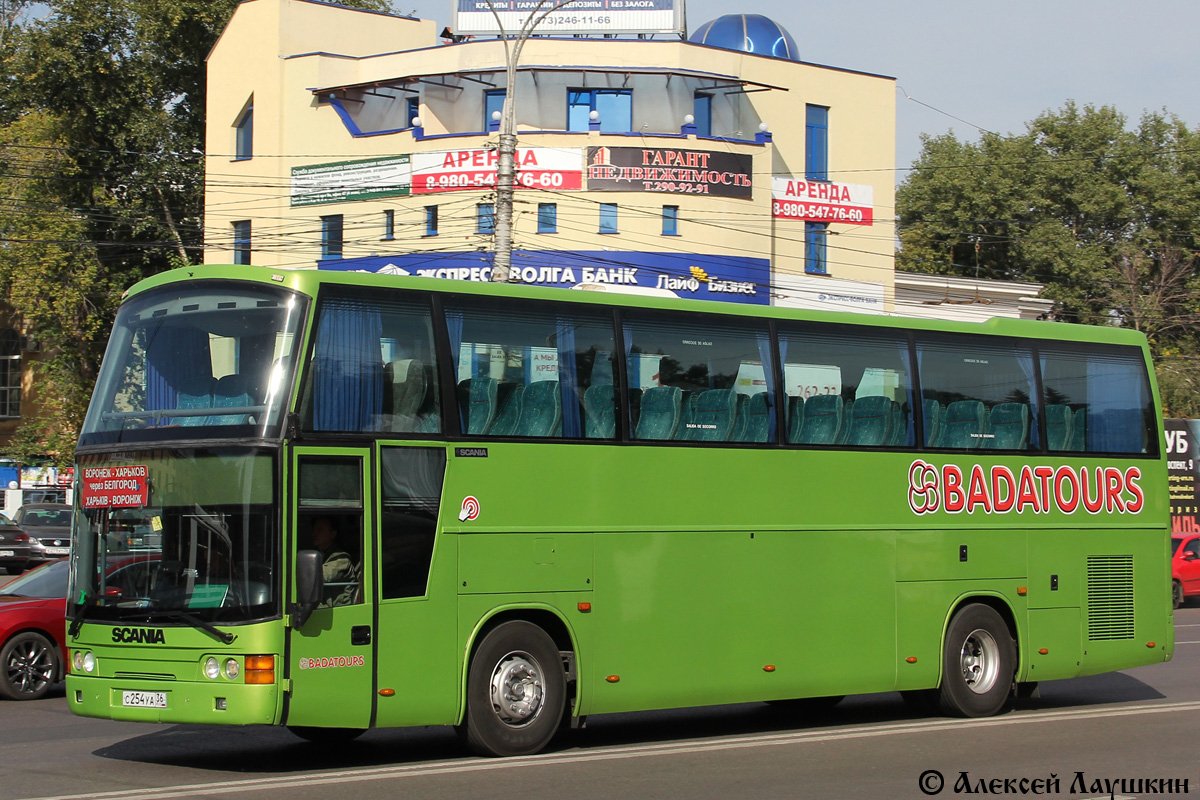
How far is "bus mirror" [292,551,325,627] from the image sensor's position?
29.8 ft

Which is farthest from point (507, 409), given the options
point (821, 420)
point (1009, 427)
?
point (1009, 427)

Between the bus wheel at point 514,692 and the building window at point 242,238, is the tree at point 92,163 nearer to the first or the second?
the building window at point 242,238

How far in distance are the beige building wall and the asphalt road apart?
88.0 ft

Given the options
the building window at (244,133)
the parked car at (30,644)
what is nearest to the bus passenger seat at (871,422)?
the parked car at (30,644)

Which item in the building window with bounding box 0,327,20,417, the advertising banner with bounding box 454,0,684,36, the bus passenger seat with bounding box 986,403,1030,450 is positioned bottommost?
the bus passenger seat with bounding box 986,403,1030,450

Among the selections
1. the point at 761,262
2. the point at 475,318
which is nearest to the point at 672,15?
the point at 761,262

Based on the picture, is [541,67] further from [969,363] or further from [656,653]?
[656,653]

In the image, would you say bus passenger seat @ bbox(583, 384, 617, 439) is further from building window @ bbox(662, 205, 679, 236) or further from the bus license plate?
building window @ bbox(662, 205, 679, 236)

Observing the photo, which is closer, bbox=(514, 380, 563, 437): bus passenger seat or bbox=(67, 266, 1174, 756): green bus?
bbox=(67, 266, 1174, 756): green bus

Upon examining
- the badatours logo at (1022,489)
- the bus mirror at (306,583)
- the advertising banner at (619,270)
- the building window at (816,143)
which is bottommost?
the bus mirror at (306,583)

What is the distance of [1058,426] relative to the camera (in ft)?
45.4

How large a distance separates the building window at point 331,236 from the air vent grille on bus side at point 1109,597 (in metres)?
30.8

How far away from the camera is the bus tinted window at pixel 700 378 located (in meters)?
11.2

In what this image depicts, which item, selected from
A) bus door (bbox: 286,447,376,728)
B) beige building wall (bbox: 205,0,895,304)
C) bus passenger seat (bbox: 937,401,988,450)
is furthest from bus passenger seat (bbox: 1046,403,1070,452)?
beige building wall (bbox: 205,0,895,304)
